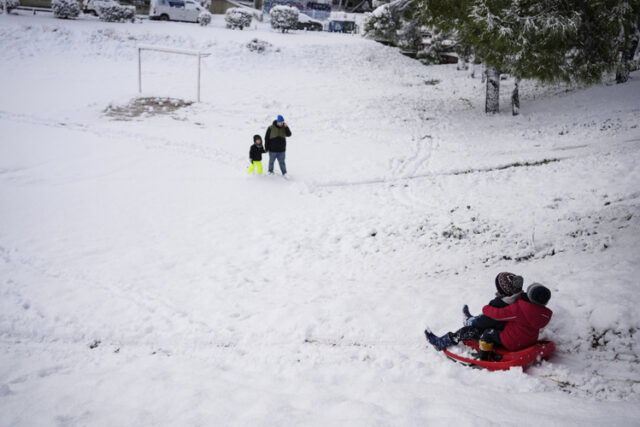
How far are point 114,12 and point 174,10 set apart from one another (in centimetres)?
542

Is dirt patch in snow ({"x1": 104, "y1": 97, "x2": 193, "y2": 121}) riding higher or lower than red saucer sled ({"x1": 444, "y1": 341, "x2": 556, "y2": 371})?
higher

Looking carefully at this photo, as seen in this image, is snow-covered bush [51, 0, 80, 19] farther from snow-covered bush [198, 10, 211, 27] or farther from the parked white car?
snow-covered bush [198, 10, 211, 27]

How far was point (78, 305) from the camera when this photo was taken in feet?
20.3

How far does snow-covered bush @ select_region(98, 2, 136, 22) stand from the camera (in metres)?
29.3

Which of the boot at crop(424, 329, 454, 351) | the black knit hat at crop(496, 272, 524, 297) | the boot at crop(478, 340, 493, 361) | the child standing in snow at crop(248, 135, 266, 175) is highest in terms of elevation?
the child standing in snow at crop(248, 135, 266, 175)

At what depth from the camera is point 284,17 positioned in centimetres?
3200

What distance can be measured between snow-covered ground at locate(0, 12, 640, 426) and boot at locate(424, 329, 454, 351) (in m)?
0.11

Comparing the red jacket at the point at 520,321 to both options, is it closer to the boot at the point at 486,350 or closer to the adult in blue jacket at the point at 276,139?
the boot at the point at 486,350

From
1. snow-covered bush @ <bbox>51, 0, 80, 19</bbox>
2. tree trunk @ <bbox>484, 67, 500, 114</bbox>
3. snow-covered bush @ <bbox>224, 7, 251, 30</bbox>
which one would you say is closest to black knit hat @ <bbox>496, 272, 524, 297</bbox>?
tree trunk @ <bbox>484, 67, 500, 114</bbox>

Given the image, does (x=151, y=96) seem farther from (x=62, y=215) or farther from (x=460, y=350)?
(x=460, y=350)

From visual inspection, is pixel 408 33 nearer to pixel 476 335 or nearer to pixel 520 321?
pixel 476 335

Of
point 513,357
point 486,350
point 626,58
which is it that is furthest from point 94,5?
point 513,357

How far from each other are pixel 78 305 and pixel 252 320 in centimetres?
268

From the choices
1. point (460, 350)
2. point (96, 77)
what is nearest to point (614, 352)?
point (460, 350)
